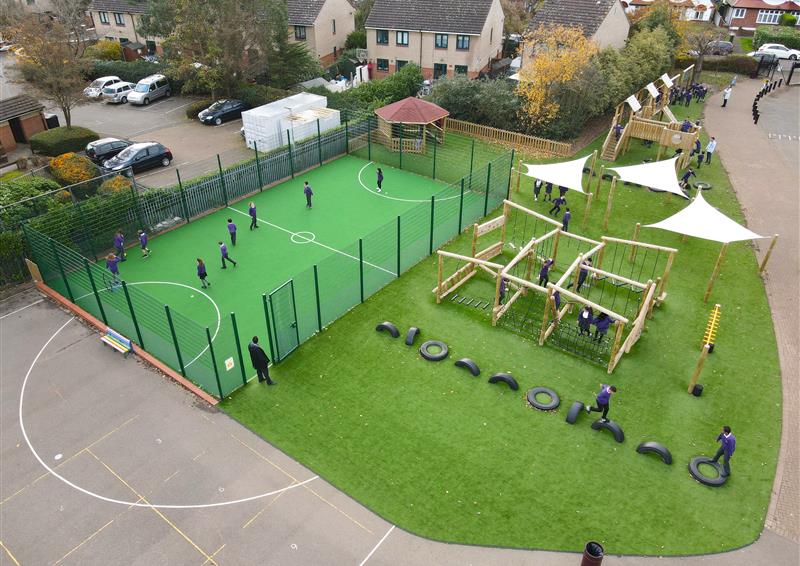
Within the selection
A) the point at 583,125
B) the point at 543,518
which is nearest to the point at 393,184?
the point at 583,125

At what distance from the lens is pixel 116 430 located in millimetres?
14102

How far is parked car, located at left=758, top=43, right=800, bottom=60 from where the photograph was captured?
49.7m

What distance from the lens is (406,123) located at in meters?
28.9

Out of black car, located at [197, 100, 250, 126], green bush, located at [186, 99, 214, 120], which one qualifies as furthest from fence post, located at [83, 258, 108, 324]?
green bush, located at [186, 99, 214, 120]

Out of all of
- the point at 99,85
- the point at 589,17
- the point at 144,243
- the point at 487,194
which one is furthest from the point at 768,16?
the point at 144,243

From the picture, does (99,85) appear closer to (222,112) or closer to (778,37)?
(222,112)

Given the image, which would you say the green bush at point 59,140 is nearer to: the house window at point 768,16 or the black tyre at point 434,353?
the black tyre at point 434,353

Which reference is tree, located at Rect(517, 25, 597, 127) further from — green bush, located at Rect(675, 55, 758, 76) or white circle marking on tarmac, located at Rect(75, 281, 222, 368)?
white circle marking on tarmac, located at Rect(75, 281, 222, 368)

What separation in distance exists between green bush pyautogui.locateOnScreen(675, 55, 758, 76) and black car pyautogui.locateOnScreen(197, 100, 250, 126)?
34415 millimetres

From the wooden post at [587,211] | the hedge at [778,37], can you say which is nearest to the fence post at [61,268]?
the wooden post at [587,211]

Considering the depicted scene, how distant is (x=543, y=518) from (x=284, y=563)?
535cm

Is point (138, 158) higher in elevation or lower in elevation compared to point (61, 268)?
higher

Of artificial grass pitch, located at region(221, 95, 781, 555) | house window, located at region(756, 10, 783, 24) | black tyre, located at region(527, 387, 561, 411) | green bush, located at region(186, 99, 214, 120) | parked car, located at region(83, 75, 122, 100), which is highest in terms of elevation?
house window, located at region(756, 10, 783, 24)

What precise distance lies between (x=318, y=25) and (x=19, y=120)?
2214 cm
